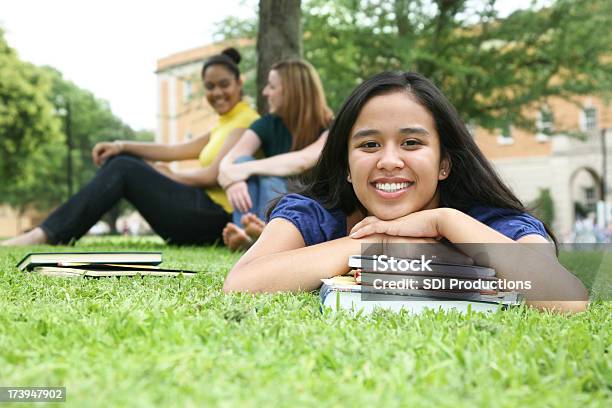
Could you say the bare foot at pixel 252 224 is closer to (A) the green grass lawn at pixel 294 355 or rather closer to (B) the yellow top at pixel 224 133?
(B) the yellow top at pixel 224 133

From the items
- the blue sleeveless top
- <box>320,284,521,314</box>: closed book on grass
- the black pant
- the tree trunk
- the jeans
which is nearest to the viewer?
<box>320,284,521,314</box>: closed book on grass

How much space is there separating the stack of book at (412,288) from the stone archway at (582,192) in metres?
37.7

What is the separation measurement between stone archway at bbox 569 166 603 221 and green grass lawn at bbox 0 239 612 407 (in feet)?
125

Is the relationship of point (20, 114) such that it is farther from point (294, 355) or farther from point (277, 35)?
point (294, 355)

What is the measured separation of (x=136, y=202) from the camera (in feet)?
21.5

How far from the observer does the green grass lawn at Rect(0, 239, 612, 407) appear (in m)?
1.21

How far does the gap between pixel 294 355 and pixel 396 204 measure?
1228mm

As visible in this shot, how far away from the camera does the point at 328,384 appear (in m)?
1.27

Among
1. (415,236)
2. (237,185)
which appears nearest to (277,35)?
(237,185)

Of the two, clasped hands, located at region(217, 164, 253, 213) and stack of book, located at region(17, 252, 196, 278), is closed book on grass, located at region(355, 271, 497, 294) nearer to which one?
stack of book, located at region(17, 252, 196, 278)

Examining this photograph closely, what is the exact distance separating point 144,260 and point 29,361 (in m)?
2.15

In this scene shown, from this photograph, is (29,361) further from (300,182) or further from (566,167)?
(566,167)

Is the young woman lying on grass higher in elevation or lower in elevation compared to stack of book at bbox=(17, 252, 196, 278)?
higher

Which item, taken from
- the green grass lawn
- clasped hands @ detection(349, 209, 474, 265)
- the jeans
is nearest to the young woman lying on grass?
clasped hands @ detection(349, 209, 474, 265)
